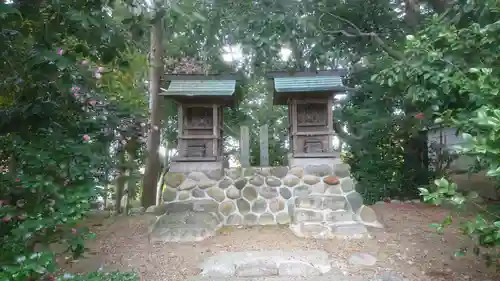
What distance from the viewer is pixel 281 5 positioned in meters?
4.09

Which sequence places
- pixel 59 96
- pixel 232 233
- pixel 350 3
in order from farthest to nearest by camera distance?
pixel 350 3 < pixel 232 233 < pixel 59 96

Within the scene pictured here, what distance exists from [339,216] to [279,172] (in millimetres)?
1166

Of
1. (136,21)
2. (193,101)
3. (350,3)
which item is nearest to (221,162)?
(193,101)

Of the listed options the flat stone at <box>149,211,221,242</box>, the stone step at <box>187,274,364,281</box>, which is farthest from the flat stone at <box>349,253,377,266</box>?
the flat stone at <box>149,211,221,242</box>

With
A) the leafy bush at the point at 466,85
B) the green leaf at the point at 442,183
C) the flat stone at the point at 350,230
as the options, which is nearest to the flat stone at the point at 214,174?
the flat stone at the point at 350,230

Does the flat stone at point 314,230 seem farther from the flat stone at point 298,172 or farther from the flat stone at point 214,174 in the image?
the flat stone at point 214,174

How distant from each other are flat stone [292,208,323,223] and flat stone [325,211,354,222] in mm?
116

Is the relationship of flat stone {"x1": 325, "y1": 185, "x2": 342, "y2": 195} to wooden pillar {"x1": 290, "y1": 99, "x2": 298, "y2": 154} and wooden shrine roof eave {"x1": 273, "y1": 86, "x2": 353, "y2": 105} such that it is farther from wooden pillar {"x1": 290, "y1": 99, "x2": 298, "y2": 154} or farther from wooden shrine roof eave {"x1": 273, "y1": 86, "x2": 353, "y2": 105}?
wooden shrine roof eave {"x1": 273, "y1": 86, "x2": 353, "y2": 105}

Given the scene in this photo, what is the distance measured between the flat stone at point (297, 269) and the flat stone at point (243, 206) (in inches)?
67.6

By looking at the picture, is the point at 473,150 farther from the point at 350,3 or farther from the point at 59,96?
the point at 350,3

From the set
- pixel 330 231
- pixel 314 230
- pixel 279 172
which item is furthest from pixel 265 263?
pixel 279 172

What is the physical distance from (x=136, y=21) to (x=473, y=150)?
8.24 ft

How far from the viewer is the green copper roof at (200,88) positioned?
563 centimetres

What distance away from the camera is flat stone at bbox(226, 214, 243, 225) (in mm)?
5691
